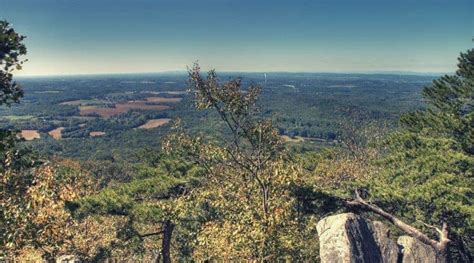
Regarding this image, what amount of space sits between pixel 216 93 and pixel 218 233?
18.2 ft

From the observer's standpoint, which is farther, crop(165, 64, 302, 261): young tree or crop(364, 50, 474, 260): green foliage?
crop(364, 50, 474, 260): green foliage

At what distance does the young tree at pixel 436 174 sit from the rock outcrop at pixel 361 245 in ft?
8.25

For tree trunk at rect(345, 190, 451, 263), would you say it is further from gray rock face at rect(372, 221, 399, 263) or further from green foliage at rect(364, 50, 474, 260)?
gray rock face at rect(372, 221, 399, 263)

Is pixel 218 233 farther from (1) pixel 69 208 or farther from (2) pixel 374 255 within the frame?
(1) pixel 69 208

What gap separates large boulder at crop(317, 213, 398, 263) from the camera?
635 inches

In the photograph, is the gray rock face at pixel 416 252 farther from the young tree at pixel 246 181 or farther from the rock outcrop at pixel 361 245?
the young tree at pixel 246 181

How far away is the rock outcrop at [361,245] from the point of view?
16.2 meters

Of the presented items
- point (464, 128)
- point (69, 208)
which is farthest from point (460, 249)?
point (69, 208)

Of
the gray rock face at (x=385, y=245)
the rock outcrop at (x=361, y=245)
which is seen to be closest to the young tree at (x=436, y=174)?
the rock outcrop at (x=361, y=245)

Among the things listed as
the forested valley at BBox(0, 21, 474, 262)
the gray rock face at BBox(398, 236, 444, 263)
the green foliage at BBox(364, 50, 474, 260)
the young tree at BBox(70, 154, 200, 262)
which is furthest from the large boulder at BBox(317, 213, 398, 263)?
the young tree at BBox(70, 154, 200, 262)

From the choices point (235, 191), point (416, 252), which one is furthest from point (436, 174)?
point (235, 191)

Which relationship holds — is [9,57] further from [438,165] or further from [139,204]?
[438,165]

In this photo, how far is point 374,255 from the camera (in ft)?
55.7

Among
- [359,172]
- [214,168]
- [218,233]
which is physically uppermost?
[214,168]
